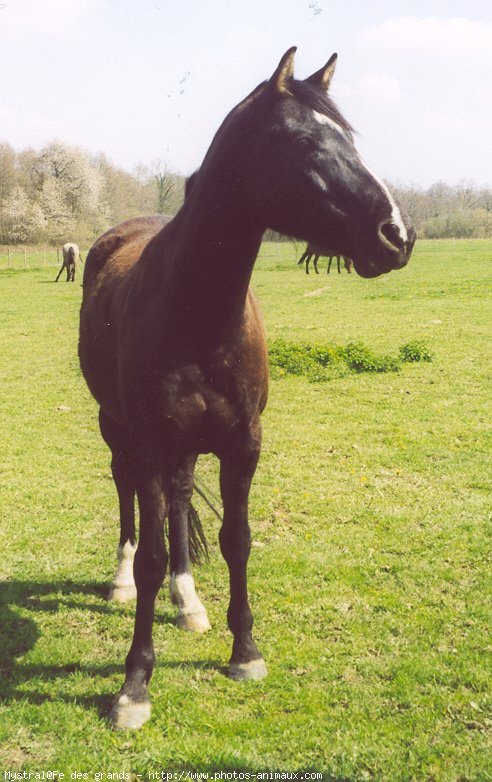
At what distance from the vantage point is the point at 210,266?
116 inches

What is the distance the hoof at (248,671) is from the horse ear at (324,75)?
9.30 ft

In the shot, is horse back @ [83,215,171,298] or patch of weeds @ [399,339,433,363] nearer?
horse back @ [83,215,171,298]

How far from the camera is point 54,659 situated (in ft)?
12.0

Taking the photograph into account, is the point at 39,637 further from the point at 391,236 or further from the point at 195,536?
the point at 391,236

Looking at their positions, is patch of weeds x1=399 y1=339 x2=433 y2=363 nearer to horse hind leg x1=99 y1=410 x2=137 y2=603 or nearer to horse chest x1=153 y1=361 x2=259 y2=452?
horse hind leg x1=99 y1=410 x2=137 y2=603

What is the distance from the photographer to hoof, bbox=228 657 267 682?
11.2 ft

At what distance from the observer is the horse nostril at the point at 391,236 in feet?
7.75

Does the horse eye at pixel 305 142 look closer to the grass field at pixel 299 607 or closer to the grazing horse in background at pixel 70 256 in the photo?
A: the grass field at pixel 299 607

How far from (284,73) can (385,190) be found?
63cm

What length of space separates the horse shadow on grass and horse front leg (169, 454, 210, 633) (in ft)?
0.53

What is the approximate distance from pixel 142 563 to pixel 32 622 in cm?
124

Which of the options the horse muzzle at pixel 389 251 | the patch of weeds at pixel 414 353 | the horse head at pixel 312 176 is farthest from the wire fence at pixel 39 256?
the horse muzzle at pixel 389 251

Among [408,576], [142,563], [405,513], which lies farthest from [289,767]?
[405,513]

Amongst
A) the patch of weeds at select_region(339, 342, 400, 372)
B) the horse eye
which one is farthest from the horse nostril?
the patch of weeds at select_region(339, 342, 400, 372)
